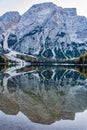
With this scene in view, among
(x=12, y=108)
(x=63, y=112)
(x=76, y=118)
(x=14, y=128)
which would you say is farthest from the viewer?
(x=12, y=108)

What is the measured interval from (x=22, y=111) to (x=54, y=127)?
20.5 ft

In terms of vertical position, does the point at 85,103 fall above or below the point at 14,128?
below

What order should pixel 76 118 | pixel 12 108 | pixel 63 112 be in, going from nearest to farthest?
pixel 76 118
pixel 63 112
pixel 12 108

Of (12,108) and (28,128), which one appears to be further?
(12,108)

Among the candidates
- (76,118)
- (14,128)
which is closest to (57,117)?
(76,118)

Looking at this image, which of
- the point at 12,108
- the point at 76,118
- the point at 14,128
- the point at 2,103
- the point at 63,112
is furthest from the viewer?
the point at 2,103

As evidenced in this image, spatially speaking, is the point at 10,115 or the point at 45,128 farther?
the point at 10,115

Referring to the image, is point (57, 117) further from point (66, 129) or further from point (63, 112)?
point (66, 129)

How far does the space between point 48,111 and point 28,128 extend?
21.3ft

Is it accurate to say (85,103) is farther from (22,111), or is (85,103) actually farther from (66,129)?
(66,129)

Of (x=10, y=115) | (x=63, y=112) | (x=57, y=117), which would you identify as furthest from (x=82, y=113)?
(x=10, y=115)

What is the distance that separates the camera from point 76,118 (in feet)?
69.8

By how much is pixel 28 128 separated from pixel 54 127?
5.06 ft

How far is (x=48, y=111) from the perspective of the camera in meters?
23.8
